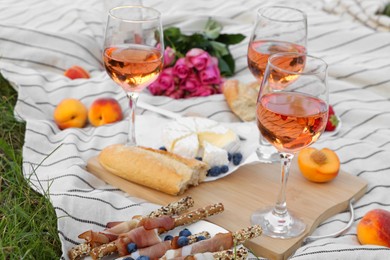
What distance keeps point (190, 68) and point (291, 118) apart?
1.12 m

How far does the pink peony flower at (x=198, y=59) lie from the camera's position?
2.57m

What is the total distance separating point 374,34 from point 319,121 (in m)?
1.78

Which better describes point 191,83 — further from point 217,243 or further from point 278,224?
point 217,243

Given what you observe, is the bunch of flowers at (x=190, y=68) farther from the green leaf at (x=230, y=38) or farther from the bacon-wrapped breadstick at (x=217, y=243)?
the bacon-wrapped breadstick at (x=217, y=243)

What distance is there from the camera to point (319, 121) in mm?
1529

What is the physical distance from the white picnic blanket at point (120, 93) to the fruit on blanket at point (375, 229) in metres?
0.05

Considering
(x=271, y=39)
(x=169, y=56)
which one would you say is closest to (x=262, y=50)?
(x=271, y=39)

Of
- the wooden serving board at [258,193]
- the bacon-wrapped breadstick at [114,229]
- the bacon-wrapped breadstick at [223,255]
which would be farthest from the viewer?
the wooden serving board at [258,193]

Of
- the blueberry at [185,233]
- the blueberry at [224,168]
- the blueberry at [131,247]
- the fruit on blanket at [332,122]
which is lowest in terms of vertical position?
the fruit on blanket at [332,122]

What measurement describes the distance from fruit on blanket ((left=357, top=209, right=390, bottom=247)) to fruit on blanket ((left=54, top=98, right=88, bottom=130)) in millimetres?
1118

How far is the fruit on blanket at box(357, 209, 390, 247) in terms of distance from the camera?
1691 millimetres

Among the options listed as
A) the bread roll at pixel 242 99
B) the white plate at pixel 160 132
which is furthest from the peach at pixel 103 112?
the bread roll at pixel 242 99

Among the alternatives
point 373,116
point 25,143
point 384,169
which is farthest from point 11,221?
point 373,116

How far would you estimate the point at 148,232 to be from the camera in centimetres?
160
